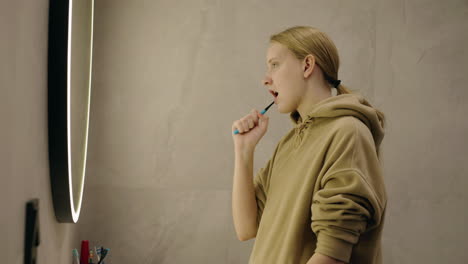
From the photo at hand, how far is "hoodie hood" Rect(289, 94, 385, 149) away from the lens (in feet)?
3.26

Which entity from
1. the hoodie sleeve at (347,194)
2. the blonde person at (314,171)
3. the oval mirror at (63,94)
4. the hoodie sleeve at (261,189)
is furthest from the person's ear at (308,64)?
the oval mirror at (63,94)

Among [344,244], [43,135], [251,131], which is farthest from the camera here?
[251,131]

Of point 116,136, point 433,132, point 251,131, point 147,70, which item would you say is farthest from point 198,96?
point 433,132

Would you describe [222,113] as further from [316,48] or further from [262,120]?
[316,48]

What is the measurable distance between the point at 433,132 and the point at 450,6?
0.49 m

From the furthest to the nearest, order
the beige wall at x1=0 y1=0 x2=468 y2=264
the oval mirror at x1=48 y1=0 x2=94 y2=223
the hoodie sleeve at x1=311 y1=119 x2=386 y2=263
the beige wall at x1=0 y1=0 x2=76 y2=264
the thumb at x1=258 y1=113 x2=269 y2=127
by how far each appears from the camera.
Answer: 1. the beige wall at x1=0 y1=0 x2=468 y2=264
2. the thumb at x1=258 y1=113 x2=269 y2=127
3. the hoodie sleeve at x1=311 y1=119 x2=386 y2=263
4. the oval mirror at x1=48 y1=0 x2=94 y2=223
5. the beige wall at x1=0 y1=0 x2=76 y2=264

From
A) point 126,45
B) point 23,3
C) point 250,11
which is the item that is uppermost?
point 250,11

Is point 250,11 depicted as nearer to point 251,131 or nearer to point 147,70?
point 147,70

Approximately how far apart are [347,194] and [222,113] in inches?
42.7

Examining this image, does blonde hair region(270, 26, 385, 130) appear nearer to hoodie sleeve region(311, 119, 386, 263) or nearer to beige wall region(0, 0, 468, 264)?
hoodie sleeve region(311, 119, 386, 263)

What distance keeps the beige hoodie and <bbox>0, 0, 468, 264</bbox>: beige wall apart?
0.80 m

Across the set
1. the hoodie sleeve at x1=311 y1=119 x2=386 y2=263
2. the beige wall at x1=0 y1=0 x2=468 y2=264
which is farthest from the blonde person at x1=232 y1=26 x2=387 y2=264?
the beige wall at x1=0 y1=0 x2=468 y2=264

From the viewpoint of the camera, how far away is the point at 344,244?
89cm

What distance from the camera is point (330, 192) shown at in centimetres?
91
